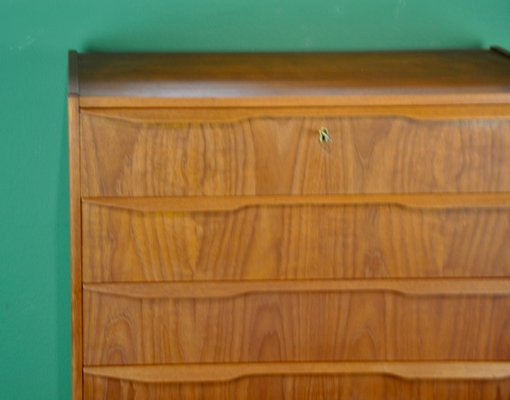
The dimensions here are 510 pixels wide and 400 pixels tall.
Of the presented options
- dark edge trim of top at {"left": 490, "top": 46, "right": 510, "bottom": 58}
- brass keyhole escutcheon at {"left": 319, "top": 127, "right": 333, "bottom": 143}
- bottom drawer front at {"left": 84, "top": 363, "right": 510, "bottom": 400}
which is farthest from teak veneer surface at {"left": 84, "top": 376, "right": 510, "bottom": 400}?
dark edge trim of top at {"left": 490, "top": 46, "right": 510, "bottom": 58}

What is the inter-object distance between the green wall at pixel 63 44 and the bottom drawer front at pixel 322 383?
53 centimetres

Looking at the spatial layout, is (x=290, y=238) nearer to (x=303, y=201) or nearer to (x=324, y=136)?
(x=303, y=201)

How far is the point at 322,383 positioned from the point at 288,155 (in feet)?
1.64

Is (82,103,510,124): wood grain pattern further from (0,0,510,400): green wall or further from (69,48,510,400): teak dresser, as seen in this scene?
(0,0,510,400): green wall

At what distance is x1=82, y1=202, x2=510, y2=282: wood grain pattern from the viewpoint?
1.73 metres

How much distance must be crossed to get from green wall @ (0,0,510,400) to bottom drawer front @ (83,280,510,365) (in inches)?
20.0

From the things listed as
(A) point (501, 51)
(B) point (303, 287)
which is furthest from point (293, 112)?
(A) point (501, 51)

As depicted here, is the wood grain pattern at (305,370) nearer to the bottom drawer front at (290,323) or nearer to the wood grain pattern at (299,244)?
the bottom drawer front at (290,323)

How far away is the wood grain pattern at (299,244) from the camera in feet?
5.68

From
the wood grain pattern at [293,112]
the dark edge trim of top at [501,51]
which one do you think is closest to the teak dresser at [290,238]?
the wood grain pattern at [293,112]

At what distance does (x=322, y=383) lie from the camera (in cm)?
180

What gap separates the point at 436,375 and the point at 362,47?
881 mm

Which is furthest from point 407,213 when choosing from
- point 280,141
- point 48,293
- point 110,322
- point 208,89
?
point 48,293

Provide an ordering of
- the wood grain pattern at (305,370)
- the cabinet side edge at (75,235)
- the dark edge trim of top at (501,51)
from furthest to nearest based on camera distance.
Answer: the dark edge trim of top at (501,51) < the wood grain pattern at (305,370) < the cabinet side edge at (75,235)
